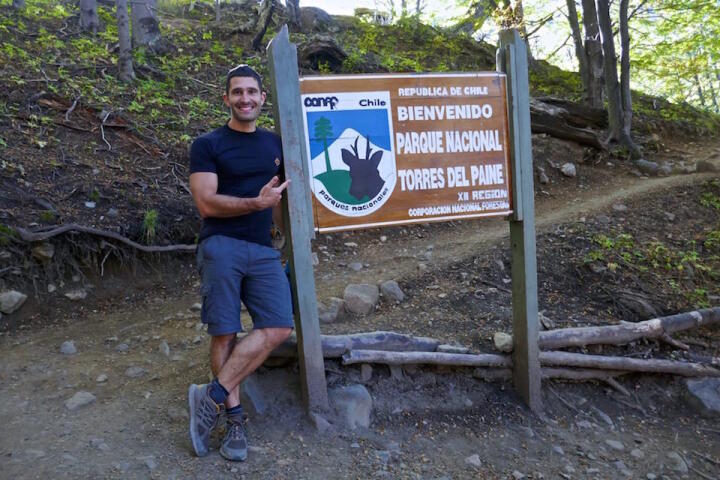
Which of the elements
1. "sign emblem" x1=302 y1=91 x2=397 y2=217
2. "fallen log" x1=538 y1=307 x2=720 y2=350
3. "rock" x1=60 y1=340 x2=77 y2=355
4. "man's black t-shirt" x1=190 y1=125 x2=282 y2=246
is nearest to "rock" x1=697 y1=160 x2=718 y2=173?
"fallen log" x1=538 y1=307 x2=720 y2=350

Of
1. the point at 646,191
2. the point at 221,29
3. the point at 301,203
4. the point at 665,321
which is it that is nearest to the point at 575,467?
the point at 665,321

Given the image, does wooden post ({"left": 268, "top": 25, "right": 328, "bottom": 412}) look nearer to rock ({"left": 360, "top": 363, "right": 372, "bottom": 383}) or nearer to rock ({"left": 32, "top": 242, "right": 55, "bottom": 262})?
rock ({"left": 360, "top": 363, "right": 372, "bottom": 383})

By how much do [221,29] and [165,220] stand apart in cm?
836

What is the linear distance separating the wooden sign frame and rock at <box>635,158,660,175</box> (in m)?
7.53

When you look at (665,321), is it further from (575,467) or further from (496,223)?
(496,223)

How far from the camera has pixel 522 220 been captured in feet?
13.0

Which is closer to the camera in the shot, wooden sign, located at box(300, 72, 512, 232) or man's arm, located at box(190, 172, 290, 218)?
man's arm, located at box(190, 172, 290, 218)

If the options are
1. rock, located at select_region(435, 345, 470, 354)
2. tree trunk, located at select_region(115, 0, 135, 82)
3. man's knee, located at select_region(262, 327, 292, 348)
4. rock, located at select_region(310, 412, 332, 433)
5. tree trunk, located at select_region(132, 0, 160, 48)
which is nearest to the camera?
man's knee, located at select_region(262, 327, 292, 348)

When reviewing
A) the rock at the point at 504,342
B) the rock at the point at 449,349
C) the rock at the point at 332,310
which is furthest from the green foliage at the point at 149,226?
the rock at the point at 504,342

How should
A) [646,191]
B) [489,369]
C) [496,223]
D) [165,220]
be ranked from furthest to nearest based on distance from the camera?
[646,191] < [496,223] < [165,220] < [489,369]

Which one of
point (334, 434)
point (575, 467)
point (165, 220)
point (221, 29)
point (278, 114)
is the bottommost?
point (575, 467)

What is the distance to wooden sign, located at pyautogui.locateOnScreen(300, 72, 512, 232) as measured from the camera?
3.48 m

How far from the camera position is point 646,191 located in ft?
28.5

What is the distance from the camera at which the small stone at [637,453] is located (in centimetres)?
378
